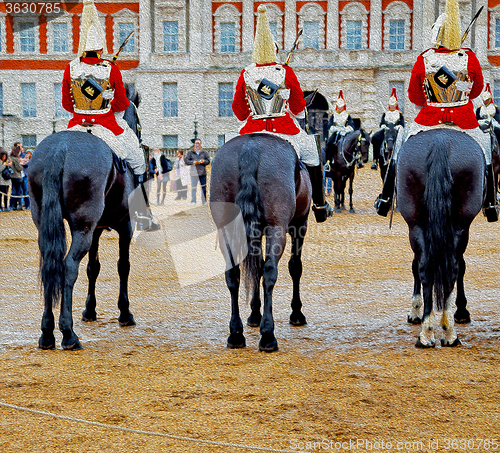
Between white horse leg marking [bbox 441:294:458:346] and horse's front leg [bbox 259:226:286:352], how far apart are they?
1305mm

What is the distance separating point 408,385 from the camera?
4.63 meters

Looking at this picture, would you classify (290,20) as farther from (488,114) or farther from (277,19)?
(488,114)

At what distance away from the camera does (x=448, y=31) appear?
601 centimetres

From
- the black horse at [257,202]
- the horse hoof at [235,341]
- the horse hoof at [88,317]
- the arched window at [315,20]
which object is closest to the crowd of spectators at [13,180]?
the horse hoof at [88,317]

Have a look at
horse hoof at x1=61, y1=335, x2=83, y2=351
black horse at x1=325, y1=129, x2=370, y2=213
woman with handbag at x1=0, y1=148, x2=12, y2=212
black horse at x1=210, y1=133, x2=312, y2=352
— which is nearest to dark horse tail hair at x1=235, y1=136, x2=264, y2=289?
black horse at x1=210, y1=133, x2=312, y2=352

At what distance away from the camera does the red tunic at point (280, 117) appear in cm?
611

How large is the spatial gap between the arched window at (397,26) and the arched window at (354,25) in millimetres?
1110

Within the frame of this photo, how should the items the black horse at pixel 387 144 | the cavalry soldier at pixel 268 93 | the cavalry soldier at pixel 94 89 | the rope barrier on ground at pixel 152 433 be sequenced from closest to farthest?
the rope barrier on ground at pixel 152 433
the cavalry soldier at pixel 268 93
the cavalry soldier at pixel 94 89
the black horse at pixel 387 144

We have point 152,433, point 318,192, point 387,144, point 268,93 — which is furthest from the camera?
point 387,144

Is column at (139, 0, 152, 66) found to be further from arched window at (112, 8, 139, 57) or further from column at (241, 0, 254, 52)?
column at (241, 0, 254, 52)

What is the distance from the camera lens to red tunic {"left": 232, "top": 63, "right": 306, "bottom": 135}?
20.1 ft

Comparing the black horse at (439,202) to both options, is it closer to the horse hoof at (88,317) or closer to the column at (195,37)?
the horse hoof at (88,317)

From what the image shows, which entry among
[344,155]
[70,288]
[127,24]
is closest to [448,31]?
[70,288]

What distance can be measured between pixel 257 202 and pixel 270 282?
612 mm
